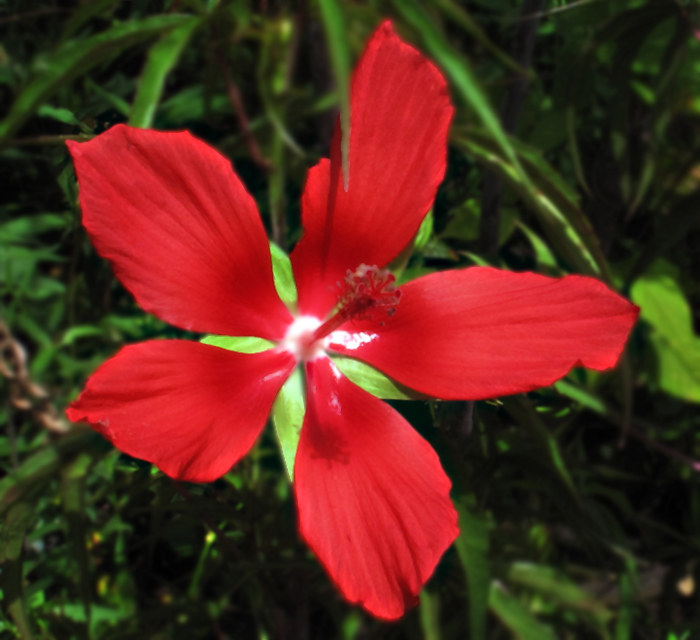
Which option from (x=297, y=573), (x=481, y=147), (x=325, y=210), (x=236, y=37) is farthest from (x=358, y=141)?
(x=297, y=573)

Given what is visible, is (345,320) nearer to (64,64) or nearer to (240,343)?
(240,343)

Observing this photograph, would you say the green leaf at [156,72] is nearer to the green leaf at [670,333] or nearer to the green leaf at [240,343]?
the green leaf at [240,343]

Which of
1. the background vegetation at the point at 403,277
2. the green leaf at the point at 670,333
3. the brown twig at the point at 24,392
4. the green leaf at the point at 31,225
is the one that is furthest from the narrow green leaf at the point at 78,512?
the green leaf at the point at 670,333

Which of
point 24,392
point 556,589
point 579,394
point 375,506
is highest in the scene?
point 375,506

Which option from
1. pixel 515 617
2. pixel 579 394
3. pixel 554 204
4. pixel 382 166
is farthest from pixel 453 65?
pixel 515 617

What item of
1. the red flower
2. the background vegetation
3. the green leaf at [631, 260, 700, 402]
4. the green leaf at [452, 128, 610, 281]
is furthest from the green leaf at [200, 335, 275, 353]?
the green leaf at [631, 260, 700, 402]

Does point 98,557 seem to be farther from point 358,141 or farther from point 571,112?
point 571,112
